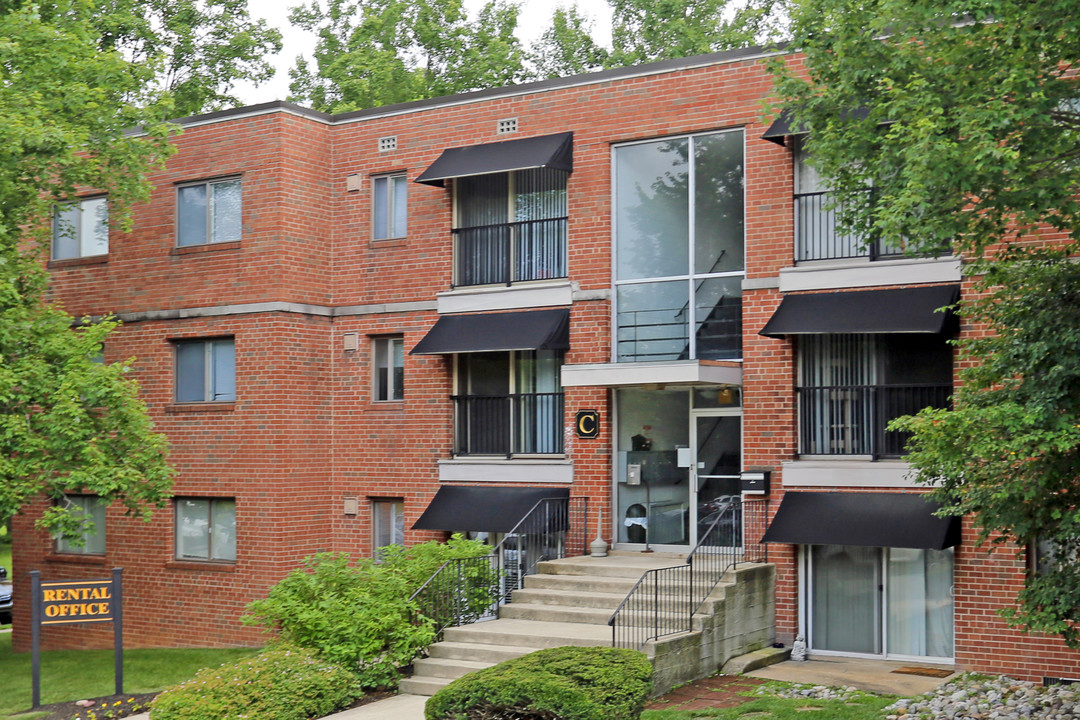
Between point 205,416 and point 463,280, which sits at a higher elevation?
point 463,280

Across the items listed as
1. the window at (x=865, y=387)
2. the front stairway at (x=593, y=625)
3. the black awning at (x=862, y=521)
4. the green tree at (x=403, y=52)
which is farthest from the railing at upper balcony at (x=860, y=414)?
the green tree at (x=403, y=52)

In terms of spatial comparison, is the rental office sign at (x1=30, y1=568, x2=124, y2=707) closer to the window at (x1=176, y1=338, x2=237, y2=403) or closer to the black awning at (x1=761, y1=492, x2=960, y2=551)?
the window at (x1=176, y1=338, x2=237, y2=403)

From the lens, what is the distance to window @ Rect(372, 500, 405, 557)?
19.9 metres

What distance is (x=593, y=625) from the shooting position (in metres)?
15.2

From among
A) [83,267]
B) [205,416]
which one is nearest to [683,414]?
[205,416]

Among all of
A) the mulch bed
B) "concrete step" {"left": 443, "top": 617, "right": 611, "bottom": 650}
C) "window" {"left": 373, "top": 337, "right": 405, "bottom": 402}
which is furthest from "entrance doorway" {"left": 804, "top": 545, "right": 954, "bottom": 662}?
"window" {"left": 373, "top": 337, "right": 405, "bottom": 402}

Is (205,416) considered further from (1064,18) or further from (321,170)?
(1064,18)

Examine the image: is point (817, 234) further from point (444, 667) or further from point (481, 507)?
point (444, 667)

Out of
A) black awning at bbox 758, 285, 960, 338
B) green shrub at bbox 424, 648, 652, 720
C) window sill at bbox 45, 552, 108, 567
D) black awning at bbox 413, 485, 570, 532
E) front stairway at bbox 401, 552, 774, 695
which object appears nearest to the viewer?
green shrub at bbox 424, 648, 652, 720

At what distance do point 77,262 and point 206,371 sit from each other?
11.6 feet

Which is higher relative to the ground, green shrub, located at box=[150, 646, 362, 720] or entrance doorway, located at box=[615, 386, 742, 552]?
entrance doorway, located at box=[615, 386, 742, 552]

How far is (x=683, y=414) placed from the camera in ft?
58.6

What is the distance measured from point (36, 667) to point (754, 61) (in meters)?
12.2

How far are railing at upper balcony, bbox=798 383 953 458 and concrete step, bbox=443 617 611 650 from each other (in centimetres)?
396
